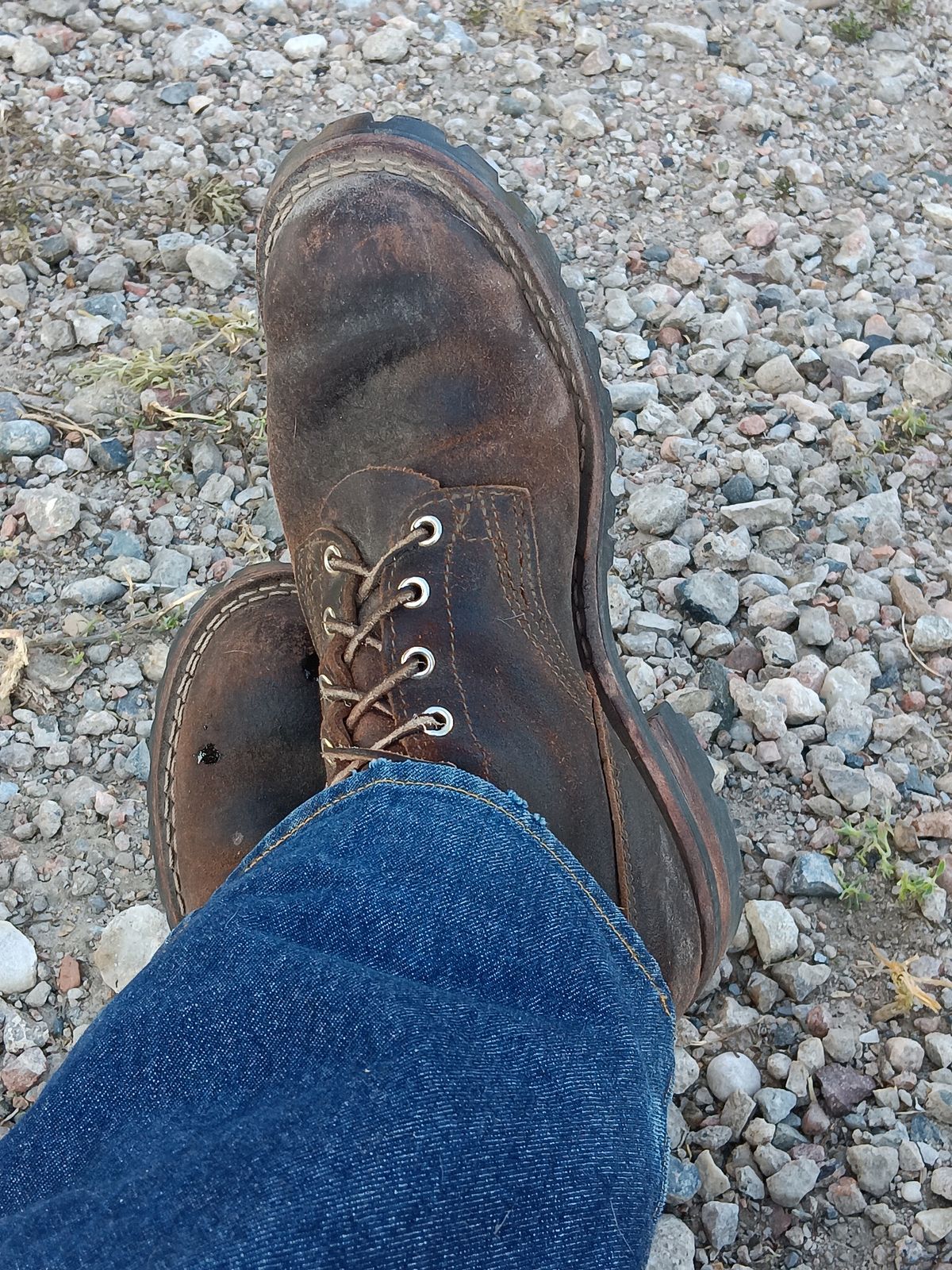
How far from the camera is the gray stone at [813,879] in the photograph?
5.19 feet

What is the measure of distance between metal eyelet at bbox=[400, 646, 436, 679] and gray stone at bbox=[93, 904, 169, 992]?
545 millimetres

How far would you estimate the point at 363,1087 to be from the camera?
0.87 m

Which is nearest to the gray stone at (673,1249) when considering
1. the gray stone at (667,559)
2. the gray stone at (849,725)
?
the gray stone at (849,725)

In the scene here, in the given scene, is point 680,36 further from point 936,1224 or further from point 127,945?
point 936,1224

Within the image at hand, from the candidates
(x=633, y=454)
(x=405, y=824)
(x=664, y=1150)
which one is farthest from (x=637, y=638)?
(x=664, y=1150)

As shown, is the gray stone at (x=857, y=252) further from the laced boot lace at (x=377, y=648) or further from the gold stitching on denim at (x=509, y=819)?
the gold stitching on denim at (x=509, y=819)

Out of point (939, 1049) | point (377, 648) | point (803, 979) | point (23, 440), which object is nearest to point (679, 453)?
point (377, 648)

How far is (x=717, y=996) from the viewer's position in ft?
5.11

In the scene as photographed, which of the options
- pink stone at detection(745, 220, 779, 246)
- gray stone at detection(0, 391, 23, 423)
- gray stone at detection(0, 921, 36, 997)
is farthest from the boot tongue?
pink stone at detection(745, 220, 779, 246)

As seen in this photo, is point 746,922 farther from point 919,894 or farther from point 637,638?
point 637,638

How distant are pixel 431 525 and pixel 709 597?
0.55 m

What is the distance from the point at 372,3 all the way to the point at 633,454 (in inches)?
59.1

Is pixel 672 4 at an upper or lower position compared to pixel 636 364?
upper

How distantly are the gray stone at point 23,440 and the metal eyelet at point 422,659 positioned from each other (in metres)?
0.98
